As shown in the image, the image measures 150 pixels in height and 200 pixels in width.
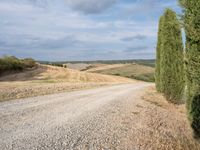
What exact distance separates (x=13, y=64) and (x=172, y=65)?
41.2 meters

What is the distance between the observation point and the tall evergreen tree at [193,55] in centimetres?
969

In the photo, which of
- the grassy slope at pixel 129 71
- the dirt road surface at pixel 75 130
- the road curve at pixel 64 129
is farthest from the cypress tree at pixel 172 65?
the grassy slope at pixel 129 71

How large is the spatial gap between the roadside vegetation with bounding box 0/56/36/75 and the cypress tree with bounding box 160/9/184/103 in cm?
3807

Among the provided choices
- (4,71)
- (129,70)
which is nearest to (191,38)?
(4,71)

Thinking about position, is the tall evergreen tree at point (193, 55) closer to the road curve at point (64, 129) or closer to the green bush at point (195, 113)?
the green bush at point (195, 113)

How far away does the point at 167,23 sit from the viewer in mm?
23781

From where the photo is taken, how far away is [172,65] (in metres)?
22.3

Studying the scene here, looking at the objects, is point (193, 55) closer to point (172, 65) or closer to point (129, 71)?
point (172, 65)

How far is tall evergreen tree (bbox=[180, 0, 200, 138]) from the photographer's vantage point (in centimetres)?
969

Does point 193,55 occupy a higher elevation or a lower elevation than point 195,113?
higher

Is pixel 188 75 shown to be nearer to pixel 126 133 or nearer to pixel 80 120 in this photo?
pixel 126 133

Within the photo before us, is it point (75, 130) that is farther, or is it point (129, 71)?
point (129, 71)

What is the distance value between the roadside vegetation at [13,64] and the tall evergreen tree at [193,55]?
4860cm

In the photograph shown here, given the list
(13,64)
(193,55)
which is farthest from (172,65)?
(13,64)
